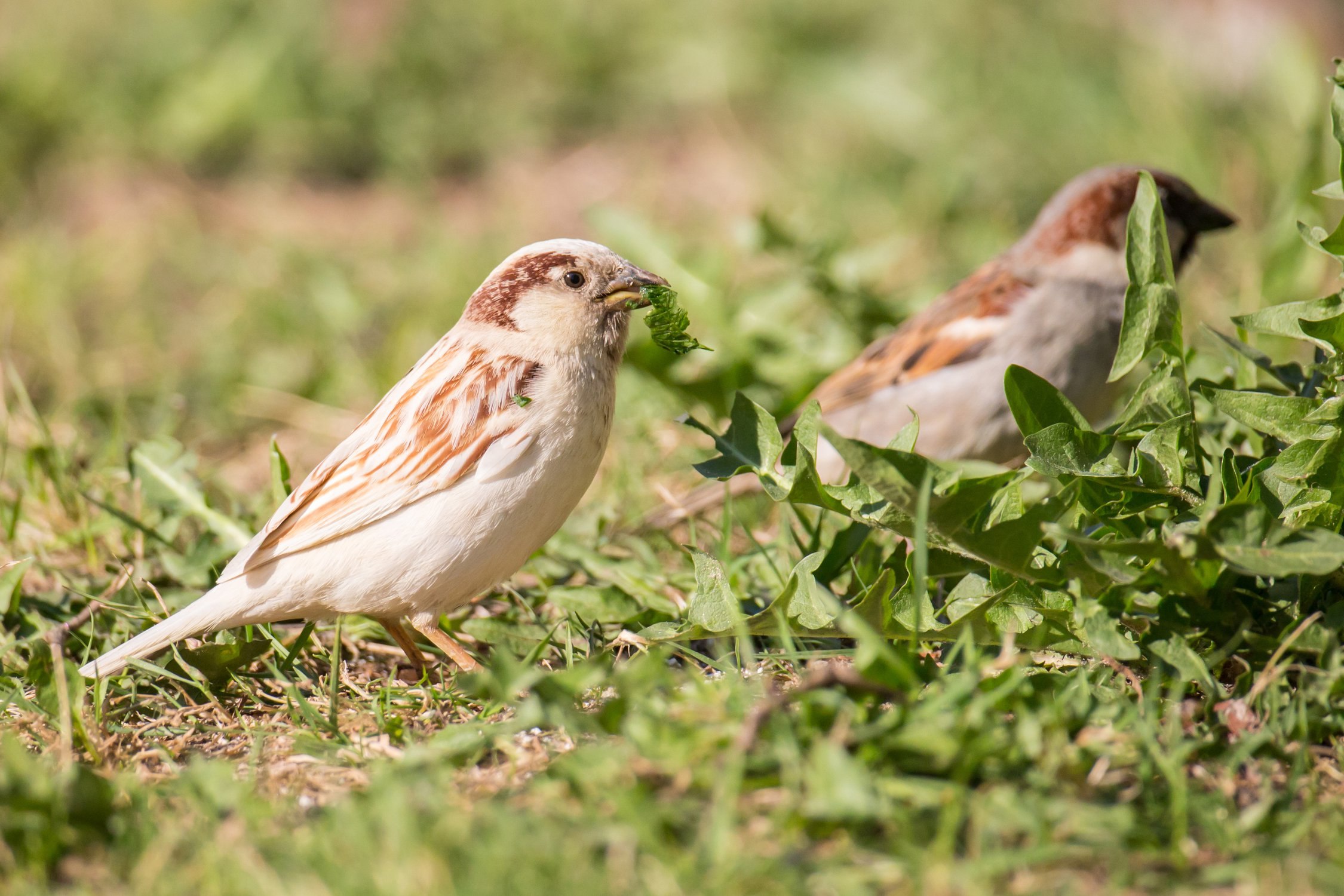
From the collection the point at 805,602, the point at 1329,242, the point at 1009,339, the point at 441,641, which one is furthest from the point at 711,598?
the point at 1009,339

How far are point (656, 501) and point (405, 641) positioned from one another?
137 cm

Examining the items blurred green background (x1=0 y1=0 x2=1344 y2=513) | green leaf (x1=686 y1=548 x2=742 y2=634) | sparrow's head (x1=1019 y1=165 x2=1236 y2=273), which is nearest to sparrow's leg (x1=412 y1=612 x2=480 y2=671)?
green leaf (x1=686 y1=548 x2=742 y2=634)

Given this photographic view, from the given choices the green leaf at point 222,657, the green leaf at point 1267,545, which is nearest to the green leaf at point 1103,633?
the green leaf at point 1267,545

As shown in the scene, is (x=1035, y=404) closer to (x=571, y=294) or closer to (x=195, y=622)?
(x=571, y=294)

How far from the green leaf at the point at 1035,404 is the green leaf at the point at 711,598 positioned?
717 mm

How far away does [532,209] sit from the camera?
7.50 metres

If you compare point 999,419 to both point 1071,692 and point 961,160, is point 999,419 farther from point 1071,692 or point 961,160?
point 961,160

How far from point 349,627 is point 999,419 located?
7.40ft

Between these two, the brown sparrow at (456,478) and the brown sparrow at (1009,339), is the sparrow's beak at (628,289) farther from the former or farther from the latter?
the brown sparrow at (1009,339)

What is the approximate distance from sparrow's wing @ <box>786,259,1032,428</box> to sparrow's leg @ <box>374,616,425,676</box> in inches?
70.9

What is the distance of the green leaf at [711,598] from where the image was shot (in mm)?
2834

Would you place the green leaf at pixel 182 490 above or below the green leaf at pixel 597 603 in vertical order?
above

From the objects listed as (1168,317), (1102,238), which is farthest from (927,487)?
(1102,238)

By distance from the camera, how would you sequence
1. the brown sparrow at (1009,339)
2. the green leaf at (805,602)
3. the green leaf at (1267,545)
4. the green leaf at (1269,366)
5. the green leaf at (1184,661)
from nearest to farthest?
the green leaf at (1267,545) < the green leaf at (1184,661) < the green leaf at (805,602) < the green leaf at (1269,366) < the brown sparrow at (1009,339)
